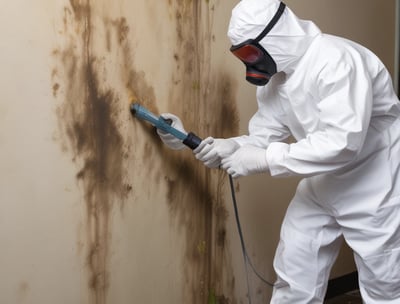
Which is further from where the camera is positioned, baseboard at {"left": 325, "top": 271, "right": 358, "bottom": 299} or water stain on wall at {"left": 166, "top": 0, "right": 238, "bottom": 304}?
baseboard at {"left": 325, "top": 271, "right": 358, "bottom": 299}

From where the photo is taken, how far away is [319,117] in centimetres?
146

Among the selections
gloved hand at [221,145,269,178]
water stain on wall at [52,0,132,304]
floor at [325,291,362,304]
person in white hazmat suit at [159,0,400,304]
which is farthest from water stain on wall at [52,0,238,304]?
floor at [325,291,362,304]

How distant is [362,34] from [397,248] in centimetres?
134

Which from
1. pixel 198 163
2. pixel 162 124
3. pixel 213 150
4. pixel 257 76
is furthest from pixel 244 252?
pixel 257 76

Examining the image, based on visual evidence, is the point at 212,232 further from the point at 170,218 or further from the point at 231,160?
the point at 231,160

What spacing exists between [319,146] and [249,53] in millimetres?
334

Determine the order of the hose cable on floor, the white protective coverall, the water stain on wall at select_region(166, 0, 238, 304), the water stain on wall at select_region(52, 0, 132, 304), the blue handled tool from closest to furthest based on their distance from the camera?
the white protective coverall
the water stain on wall at select_region(52, 0, 132, 304)
the blue handled tool
the water stain on wall at select_region(166, 0, 238, 304)
the hose cable on floor

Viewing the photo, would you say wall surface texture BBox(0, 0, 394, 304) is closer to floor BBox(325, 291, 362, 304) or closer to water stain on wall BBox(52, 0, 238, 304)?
water stain on wall BBox(52, 0, 238, 304)

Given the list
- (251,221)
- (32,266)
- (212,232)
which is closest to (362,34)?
(251,221)

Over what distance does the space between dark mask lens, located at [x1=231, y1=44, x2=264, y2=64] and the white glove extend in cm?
32

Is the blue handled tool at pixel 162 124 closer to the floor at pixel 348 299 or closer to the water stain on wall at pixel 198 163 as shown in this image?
the water stain on wall at pixel 198 163

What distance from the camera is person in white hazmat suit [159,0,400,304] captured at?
4.66 feet

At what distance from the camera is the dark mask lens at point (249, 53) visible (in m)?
1.50

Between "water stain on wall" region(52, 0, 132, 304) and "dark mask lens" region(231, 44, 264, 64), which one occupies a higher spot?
"dark mask lens" region(231, 44, 264, 64)
